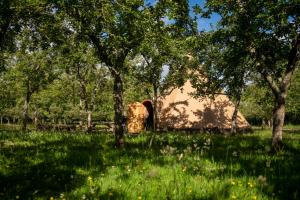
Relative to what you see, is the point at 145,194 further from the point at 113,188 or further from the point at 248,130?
the point at 248,130

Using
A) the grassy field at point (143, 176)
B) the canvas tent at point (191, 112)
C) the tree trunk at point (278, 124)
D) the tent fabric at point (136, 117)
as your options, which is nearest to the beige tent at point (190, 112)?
the canvas tent at point (191, 112)

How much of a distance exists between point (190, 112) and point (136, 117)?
20.2 feet

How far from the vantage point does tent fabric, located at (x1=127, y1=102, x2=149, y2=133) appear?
131ft

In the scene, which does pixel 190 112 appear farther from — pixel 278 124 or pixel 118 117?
pixel 278 124

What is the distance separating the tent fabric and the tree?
Result: 24872mm

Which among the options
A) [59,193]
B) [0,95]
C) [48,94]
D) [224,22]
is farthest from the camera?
[48,94]

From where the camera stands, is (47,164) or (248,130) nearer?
(47,164)

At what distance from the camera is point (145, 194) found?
7.39m

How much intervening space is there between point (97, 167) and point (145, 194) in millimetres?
3105

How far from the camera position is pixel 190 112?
36.8 metres

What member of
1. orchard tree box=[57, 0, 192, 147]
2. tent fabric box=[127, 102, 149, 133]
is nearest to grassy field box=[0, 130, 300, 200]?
orchard tree box=[57, 0, 192, 147]

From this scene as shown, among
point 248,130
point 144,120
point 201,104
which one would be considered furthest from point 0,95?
point 248,130

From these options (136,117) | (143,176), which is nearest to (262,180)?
(143,176)

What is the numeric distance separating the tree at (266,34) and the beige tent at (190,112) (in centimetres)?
2056
